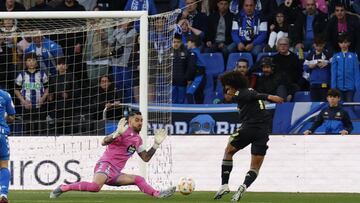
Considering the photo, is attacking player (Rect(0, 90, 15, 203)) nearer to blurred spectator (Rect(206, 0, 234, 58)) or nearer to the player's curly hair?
the player's curly hair

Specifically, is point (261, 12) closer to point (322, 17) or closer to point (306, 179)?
point (322, 17)

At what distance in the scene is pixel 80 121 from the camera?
2119cm

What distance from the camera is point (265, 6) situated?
24172 millimetres

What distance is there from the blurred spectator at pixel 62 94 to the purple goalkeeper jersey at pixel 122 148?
4.89 m

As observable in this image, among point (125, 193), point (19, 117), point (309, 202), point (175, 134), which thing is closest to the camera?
point (309, 202)

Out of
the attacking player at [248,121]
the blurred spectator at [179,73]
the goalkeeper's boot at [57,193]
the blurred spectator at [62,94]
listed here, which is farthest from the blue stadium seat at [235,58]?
the goalkeeper's boot at [57,193]

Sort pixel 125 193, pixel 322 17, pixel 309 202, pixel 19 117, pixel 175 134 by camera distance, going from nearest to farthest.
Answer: pixel 309 202
pixel 125 193
pixel 175 134
pixel 19 117
pixel 322 17

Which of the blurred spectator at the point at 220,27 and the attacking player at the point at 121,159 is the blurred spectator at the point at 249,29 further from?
the attacking player at the point at 121,159

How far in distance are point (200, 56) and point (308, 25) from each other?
2483 mm

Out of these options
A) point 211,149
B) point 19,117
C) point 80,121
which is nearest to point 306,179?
point 211,149

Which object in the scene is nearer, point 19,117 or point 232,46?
point 19,117

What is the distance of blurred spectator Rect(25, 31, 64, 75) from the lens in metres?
22.2

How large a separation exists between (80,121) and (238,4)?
17.3 ft

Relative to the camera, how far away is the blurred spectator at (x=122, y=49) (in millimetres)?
21814
